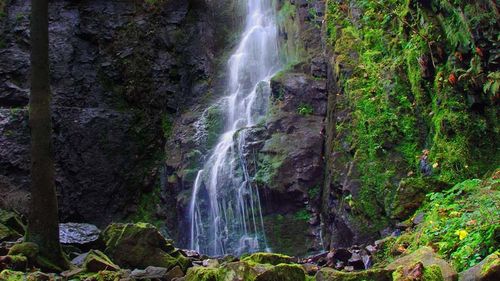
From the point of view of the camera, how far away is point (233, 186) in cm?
1350

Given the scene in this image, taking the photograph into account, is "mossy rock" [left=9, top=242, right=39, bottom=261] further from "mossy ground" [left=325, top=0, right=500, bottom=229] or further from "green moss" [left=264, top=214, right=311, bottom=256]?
"green moss" [left=264, top=214, right=311, bottom=256]

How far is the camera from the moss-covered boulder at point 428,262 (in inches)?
179

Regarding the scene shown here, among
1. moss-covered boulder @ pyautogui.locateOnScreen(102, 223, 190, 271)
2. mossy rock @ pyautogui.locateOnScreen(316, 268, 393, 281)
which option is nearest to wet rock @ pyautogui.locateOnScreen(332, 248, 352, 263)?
moss-covered boulder @ pyautogui.locateOnScreen(102, 223, 190, 271)

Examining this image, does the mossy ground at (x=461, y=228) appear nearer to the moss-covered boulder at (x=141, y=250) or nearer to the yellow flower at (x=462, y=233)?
the yellow flower at (x=462, y=233)

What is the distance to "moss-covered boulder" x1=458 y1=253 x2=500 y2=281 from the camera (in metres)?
4.23

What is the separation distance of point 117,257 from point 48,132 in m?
2.21

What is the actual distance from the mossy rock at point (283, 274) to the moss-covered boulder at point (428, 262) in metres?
0.97

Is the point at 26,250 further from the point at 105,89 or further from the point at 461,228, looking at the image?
the point at 105,89

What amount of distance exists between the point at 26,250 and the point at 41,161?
1322 millimetres

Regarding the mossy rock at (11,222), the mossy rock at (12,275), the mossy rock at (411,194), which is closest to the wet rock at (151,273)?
the mossy rock at (12,275)

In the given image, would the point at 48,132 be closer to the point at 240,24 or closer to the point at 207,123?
the point at 207,123

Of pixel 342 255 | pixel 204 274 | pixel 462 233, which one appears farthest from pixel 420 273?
pixel 342 255

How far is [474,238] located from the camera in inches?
218

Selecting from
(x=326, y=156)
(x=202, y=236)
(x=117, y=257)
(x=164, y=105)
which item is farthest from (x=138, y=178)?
(x=117, y=257)
